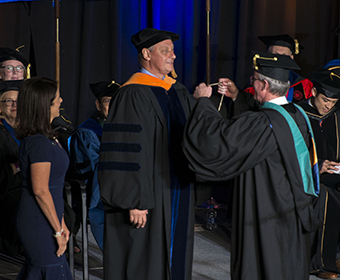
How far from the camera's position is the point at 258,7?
568 centimetres

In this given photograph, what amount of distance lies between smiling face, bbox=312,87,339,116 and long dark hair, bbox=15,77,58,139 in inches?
94.6

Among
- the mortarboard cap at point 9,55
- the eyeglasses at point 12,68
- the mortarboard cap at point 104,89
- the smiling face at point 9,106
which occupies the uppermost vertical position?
the mortarboard cap at point 9,55

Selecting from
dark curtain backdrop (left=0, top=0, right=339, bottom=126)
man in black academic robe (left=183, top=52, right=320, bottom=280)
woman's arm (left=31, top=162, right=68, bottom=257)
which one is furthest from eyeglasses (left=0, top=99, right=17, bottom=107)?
dark curtain backdrop (left=0, top=0, right=339, bottom=126)

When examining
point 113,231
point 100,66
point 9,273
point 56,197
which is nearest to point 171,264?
point 113,231

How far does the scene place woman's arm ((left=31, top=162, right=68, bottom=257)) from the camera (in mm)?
2240

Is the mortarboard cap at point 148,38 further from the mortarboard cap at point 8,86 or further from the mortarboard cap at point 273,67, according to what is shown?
the mortarboard cap at point 8,86

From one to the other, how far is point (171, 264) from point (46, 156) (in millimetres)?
1055

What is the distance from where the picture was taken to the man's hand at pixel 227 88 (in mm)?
3752

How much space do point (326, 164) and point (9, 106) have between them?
260 centimetres

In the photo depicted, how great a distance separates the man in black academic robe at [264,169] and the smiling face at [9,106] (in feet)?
5.66

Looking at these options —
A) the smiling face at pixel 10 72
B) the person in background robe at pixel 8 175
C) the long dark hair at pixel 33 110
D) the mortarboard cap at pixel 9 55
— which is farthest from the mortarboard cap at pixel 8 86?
the long dark hair at pixel 33 110

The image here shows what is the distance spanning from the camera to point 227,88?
12.8 feet

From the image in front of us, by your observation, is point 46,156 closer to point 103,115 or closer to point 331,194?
point 103,115

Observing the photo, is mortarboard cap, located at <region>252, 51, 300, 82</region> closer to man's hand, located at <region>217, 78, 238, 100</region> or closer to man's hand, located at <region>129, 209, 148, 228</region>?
man's hand, located at <region>129, 209, 148, 228</region>
